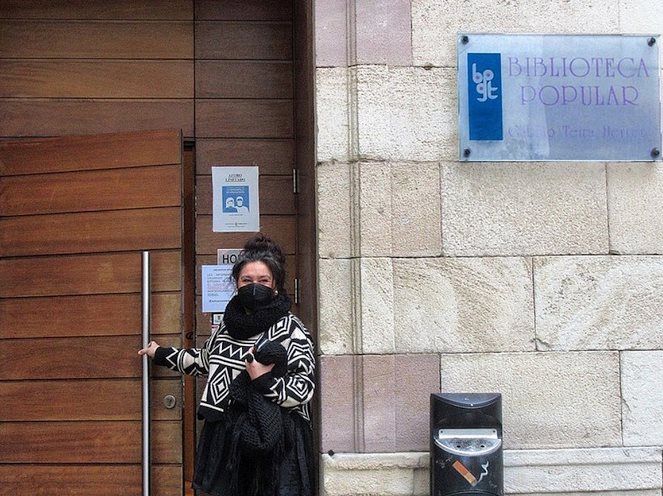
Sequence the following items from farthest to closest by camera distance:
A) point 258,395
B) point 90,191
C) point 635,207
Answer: point 90,191
point 635,207
point 258,395

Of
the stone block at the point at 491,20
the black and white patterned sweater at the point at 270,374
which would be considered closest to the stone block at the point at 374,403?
the black and white patterned sweater at the point at 270,374

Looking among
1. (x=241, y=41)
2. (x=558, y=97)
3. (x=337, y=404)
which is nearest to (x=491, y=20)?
(x=558, y=97)

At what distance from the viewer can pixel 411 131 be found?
4039mm

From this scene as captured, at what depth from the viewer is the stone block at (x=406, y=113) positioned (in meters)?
4.01

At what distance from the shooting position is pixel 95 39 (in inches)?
189

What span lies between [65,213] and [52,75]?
778mm

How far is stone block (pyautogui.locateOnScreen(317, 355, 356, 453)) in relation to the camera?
3.91 meters

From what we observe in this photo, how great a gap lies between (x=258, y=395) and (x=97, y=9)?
7.86 ft

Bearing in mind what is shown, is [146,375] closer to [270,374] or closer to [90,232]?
[90,232]

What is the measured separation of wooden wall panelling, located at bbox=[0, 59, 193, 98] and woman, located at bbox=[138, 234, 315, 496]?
1309mm

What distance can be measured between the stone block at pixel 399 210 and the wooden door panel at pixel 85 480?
1.50 metres

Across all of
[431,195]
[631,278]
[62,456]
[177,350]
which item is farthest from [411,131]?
[62,456]

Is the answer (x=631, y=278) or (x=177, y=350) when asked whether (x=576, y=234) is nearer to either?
(x=631, y=278)

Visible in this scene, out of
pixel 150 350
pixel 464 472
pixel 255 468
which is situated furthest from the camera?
pixel 150 350
